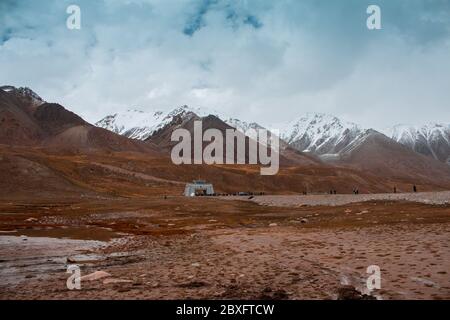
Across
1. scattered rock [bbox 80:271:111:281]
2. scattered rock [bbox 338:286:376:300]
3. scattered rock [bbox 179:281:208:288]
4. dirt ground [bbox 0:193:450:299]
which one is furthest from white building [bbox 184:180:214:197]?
scattered rock [bbox 338:286:376:300]

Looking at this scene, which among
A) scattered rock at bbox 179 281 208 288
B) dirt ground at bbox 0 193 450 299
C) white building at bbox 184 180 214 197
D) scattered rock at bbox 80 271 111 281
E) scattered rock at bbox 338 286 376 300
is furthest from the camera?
white building at bbox 184 180 214 197

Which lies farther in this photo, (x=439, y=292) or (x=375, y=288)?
(x=375, y=288)

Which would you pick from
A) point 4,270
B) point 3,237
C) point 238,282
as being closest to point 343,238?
point 238,282

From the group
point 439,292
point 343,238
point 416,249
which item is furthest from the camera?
point 343,238

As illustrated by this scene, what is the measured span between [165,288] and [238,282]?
2.66m

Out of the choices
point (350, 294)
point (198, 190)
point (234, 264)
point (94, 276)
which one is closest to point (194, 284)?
point (94, 276)

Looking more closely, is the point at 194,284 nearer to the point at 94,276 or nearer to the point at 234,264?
the point at 94,276

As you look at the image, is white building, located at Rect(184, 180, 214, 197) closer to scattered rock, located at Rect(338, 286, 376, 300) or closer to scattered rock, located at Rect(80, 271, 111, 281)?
scattered rock, located at Rect(80, 271, 111, 281)

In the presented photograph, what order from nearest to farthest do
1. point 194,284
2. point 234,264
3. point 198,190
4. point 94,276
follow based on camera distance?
1. point 194,284
2. point 94,276
3. point 234,264
4. point 198,190

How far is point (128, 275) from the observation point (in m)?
19.3

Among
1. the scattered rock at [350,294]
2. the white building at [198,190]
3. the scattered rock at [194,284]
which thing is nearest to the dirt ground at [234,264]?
the scattered rock at [194,284]

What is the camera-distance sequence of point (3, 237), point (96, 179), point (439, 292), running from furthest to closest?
point (96, 179) → point (3, 237) → point (439, 292)

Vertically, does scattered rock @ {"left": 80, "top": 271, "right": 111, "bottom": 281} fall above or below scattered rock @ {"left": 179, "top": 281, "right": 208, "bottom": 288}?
below
